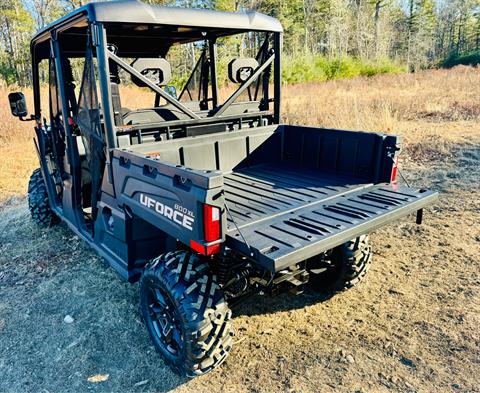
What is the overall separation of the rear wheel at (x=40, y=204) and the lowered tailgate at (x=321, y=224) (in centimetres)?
318

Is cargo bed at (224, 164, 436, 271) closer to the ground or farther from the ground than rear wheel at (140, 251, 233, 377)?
farther from the ground

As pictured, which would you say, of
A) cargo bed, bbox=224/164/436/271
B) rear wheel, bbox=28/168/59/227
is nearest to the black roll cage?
cargo bed, bbox=224/164/436/271

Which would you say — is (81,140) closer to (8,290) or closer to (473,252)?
(8,290)

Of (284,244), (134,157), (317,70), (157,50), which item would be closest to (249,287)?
(284,244)

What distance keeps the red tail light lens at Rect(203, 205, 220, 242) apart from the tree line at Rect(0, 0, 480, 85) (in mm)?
20787

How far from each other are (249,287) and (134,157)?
1125 millimetres

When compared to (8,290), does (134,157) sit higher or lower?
higher

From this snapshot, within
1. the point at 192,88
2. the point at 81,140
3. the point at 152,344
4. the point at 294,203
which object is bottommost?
the point at 152,344

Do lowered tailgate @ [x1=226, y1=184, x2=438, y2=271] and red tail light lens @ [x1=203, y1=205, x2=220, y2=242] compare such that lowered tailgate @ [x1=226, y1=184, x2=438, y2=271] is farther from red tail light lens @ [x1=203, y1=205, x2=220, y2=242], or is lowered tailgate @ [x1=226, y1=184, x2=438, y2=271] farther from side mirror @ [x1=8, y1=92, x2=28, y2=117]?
side mirror @ [x1=8, y1=92, x2=28, y2=117]

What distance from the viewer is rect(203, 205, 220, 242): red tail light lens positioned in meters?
1.90

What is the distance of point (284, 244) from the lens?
1.92 metres

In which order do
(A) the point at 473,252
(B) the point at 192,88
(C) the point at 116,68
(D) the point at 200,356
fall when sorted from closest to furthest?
(D) the point at 200,356, (C) the point at 116,68, (A) the point at 473,252, (B) the point at 192,88

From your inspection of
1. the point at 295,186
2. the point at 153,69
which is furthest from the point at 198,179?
the point at 153,69

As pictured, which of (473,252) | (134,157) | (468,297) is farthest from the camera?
(473,252)
